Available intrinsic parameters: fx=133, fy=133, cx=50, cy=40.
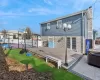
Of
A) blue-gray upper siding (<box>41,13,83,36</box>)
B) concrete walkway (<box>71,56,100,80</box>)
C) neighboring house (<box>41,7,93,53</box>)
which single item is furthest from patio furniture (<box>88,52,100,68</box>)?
blue-gray upper siding (<box>41,13,83,36</box>)

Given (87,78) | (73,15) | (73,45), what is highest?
(73,15)

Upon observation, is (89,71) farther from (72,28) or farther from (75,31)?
(72,28)

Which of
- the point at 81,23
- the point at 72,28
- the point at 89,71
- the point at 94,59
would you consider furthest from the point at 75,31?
the point at 89,71

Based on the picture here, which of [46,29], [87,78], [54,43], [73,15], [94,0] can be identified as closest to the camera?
[87,78]

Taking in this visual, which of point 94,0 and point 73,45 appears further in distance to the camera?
point 73,45

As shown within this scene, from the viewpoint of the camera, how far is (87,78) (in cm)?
688

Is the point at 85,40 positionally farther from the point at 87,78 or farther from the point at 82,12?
the point at 87,78

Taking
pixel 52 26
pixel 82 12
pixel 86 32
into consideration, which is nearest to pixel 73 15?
pixel 82 12

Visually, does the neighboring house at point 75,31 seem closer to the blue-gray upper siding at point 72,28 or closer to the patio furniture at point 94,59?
the blue-gray upper siding at point 72,28

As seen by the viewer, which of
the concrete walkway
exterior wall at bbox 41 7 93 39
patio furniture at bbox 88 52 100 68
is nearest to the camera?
the concrete walkway

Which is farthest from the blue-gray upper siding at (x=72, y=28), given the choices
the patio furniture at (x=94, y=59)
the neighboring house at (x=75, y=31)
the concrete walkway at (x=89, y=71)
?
the concrete walkway at (x=89, y=71)

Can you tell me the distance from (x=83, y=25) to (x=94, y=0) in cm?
326

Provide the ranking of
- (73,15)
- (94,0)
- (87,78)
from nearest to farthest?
(87,78) < (94,0) < (73,15)

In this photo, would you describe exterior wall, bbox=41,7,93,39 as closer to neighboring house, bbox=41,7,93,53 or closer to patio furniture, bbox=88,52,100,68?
neighboring house, bbox=41,7,93,53
